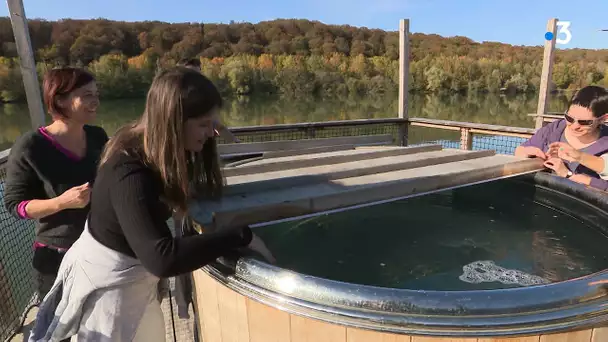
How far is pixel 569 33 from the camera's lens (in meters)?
6.51

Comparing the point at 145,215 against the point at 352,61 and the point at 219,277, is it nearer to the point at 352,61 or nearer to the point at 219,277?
the point at 219,277

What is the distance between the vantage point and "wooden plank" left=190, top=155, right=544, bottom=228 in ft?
5.51

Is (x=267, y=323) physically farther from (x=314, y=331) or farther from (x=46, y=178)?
(x=46, y=178)

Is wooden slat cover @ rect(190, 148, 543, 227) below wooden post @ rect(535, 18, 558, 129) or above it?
below

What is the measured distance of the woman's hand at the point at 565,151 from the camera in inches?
84.4

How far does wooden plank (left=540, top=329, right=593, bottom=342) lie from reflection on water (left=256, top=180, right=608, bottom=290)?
89 cm

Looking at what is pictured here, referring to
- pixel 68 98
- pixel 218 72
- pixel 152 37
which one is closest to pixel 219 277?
pixel 68 98

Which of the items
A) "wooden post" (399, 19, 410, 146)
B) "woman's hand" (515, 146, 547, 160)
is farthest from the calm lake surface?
"woman's hand" (515, 146, 547, 160)

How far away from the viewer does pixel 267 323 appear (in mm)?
1279

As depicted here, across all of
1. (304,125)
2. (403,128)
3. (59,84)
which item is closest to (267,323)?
(59,84)

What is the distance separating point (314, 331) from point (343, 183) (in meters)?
1.01

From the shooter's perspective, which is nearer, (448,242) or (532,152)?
(448,242)

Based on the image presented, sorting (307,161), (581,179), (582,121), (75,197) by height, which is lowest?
(581,179)

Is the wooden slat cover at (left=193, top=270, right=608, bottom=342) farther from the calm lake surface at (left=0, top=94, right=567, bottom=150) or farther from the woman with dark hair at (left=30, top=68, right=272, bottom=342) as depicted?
the calm lake surface at (left=0, top=94, right=567, bottom=150)
